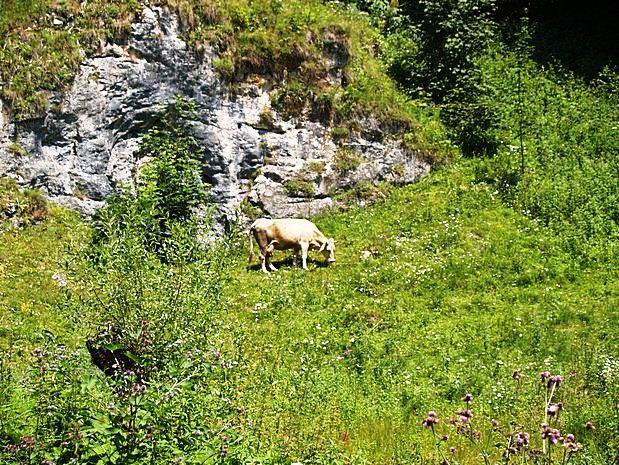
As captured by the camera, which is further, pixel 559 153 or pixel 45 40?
pixel 559 153

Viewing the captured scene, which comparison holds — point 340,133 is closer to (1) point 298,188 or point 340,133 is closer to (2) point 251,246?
(1) point 298,188

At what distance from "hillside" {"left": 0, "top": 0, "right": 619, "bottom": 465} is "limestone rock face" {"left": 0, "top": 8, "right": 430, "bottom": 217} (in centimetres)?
6

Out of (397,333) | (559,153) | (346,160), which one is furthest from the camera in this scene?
(346,160)

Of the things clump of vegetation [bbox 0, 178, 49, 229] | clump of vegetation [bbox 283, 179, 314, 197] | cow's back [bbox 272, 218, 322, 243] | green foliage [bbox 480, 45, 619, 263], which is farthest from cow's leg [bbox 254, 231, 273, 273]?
green foliage [bbox 480, 45, 619, 263]

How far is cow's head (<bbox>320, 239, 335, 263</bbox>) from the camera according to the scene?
14533 mm

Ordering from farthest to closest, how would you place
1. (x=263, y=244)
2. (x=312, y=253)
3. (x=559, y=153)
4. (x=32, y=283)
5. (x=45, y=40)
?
(x=559, y=153) < (x=45, y=40) < (x=312, y=253) < (x=263, y=244) < (x=32, y=283)

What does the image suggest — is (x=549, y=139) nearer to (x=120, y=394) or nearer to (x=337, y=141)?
(x=337, y=141)

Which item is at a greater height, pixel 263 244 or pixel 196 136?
pixel 196 136

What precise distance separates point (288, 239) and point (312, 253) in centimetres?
110

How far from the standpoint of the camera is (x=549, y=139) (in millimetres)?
17375

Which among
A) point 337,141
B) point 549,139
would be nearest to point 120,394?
point 337,141

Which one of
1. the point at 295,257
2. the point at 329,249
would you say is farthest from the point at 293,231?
the point at 329,249

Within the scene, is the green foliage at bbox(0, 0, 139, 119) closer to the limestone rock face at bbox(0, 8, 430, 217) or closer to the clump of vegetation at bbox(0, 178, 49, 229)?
the limestone rock face at bbox(0, 8, 430, 217)

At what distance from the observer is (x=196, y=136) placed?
652 inches
